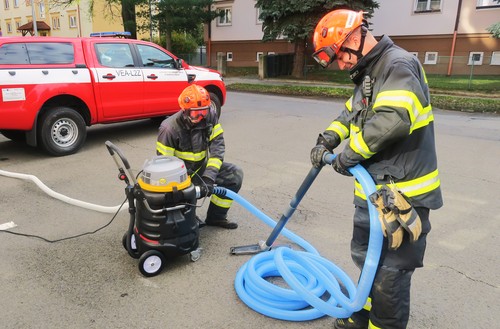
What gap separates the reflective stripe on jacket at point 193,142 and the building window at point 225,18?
2601 cm

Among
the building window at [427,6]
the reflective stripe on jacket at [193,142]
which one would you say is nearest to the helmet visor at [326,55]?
the reflective stripe on jacket at [193,142]

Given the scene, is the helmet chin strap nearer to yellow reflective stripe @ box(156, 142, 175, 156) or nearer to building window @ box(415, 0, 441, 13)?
yellow reflective stripe @ box(156, 142, 175, 156)

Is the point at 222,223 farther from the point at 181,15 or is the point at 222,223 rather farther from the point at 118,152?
the point at 181,15

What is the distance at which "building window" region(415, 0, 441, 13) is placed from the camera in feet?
69.6

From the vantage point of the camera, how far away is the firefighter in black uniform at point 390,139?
7.17 feet

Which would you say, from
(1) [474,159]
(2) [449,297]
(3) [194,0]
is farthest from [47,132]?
(3) [194,0]

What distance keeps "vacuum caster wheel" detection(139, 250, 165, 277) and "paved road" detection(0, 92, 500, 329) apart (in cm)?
6

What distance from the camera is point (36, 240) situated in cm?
403

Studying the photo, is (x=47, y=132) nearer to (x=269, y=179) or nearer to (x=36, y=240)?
(x=36, y=240)

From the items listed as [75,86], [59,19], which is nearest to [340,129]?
[75,86]

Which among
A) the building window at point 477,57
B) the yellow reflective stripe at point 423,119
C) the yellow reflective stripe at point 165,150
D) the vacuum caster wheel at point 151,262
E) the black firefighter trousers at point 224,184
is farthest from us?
the building window at point 477,57

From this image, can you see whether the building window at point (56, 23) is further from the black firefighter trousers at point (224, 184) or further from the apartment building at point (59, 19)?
the black firefighter trousers at point (224, 184)

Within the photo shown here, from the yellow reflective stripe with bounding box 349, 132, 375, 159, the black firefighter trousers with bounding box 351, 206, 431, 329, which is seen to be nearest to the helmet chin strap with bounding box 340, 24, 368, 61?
the yellow reflective stripe with bounding box 349, 132, 375, 159

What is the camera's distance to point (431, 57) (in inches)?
869
